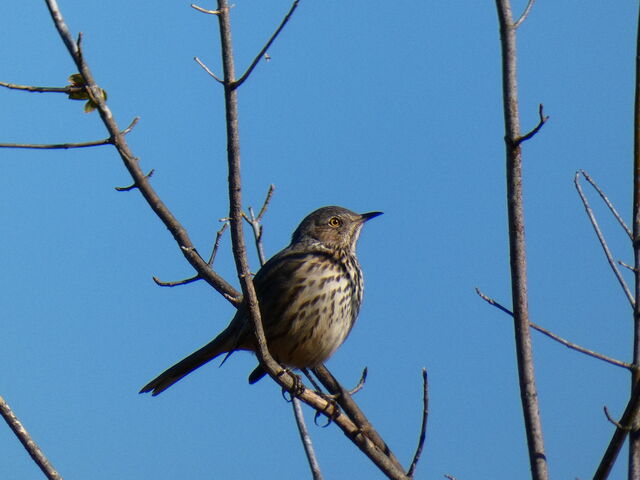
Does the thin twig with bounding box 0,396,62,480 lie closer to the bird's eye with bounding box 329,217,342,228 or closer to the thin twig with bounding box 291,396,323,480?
the thin twig with bounding box 291,396,323,480

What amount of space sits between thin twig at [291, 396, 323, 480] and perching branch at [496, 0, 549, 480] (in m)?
1.63

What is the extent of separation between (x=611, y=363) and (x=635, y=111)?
1.11 metres

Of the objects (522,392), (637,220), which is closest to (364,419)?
(522,392)

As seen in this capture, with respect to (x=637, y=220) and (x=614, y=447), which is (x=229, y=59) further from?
(x=614, y=447)

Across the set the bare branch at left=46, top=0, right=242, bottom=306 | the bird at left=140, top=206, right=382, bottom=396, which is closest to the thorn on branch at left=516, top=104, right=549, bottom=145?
the bare branch at left=46, top=0, right=242, bottom=306

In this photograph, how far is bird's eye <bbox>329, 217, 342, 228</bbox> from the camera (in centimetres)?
768

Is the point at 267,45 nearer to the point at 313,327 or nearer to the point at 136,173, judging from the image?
the point at 136,173

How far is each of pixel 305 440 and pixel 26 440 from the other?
1919mm

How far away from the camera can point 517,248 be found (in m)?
3.79

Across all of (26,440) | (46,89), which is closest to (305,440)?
(26,440)

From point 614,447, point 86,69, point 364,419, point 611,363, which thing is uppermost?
point 86,69

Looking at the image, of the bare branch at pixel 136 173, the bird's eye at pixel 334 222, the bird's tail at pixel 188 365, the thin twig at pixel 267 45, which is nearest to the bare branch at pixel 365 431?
the bird's tail at pixel 188 365

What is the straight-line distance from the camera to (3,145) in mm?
3561

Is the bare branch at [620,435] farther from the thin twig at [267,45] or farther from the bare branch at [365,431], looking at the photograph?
the thin twig at [267,45]
